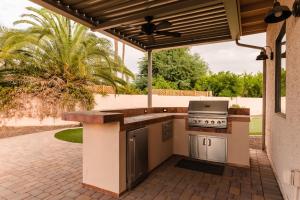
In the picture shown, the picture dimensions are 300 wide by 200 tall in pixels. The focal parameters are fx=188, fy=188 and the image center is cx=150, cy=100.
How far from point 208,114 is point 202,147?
2.34 feet

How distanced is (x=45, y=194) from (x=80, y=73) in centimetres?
480

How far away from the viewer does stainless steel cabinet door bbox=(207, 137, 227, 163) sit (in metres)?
3.73

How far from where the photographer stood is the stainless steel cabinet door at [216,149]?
373 centimetres

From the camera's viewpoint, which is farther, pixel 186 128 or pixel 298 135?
pixel 186 128

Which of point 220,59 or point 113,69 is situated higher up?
point 220,59

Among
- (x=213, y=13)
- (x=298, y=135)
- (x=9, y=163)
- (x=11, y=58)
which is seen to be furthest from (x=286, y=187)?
(x=11, y=58)

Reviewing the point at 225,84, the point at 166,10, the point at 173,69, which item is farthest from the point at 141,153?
the point at 173,69

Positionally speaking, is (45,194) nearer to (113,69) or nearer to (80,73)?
(80,73)

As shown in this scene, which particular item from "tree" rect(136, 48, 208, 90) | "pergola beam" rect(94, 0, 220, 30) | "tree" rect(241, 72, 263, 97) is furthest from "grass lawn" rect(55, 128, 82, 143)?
"tree" rect(241, 72, 263, 97)

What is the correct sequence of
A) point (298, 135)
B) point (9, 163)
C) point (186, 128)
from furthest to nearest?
point (186, 128)
point (9, 163)
point (298, 135)

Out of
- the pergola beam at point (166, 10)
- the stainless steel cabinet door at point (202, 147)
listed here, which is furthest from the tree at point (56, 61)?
the stainless steel cabinet door at point (202, 147)

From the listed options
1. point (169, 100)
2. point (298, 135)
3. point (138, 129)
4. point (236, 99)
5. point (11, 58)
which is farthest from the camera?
point (236, 99)

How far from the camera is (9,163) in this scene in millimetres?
3715

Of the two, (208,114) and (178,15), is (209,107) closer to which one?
(208,114)
